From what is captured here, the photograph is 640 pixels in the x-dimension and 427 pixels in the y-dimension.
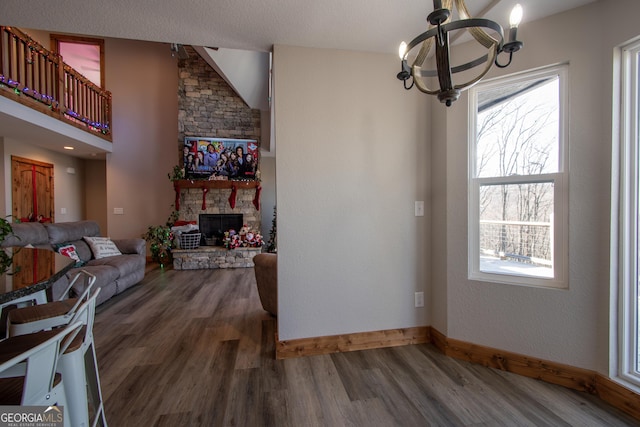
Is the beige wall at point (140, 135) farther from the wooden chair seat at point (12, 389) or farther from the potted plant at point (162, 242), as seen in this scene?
the wooden chair seat at point (12, 389)

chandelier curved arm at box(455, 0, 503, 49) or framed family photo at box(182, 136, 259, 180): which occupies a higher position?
framed family photo at box(182, 136, 259, 180)

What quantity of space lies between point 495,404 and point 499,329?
53cm

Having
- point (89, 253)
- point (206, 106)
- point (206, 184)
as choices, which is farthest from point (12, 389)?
point (206, 106)

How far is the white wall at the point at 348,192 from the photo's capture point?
207 centimetres

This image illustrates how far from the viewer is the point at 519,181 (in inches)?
74.8

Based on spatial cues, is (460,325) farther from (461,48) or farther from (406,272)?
(461,48)

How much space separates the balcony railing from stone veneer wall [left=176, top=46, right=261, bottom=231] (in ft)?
5.17

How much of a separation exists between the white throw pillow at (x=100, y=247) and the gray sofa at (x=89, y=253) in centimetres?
6

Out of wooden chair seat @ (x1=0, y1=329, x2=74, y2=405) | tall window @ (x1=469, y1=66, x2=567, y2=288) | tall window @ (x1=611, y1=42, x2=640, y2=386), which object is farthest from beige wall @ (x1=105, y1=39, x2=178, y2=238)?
tall window @ (x1=611, y1=42, x2=640, y2=386)

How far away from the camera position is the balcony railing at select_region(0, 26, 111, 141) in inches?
135

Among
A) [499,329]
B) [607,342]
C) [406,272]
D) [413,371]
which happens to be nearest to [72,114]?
[406,272]

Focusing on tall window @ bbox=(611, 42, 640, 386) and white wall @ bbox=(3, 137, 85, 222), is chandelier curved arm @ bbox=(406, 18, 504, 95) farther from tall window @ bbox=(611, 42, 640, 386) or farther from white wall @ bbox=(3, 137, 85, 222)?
white wall @ bbox=(3, 137, 85, 222)
